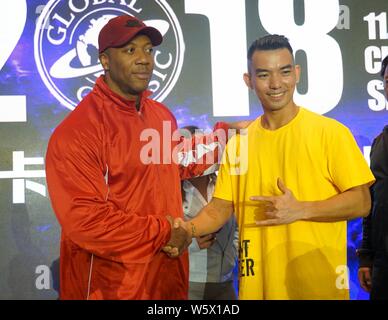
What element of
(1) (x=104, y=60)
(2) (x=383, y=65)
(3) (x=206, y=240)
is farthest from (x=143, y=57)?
(2) (x=383, y=65)

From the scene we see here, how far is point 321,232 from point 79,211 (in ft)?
3.63

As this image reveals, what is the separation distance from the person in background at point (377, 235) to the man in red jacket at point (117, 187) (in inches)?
37.2

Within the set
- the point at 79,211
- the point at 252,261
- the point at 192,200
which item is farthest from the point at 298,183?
the point at 79,211

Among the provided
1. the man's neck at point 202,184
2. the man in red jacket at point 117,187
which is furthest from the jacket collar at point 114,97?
the man's neck at point 202,184

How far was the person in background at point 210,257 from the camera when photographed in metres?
3.01

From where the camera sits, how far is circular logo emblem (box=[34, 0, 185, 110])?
3.04m

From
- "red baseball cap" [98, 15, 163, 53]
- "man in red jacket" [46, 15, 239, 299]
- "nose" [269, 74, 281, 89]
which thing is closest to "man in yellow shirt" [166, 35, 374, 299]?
"nose" [269, 74, 281, 89]

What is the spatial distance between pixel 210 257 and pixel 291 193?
2.50 feet

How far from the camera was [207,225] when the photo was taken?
2.87 m

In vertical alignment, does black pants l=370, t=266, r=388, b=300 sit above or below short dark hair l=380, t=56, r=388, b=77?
below

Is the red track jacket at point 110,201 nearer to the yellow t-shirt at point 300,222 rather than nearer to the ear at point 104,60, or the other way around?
the ear at point 104,60

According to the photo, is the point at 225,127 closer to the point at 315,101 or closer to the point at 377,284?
the point at 315,101

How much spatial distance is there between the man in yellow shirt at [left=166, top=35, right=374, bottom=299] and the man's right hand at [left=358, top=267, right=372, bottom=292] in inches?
13.8

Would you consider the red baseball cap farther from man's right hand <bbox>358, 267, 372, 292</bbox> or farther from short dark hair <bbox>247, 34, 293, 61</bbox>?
man's right hand <bbox>358, 267, 372, 292</bbox>
